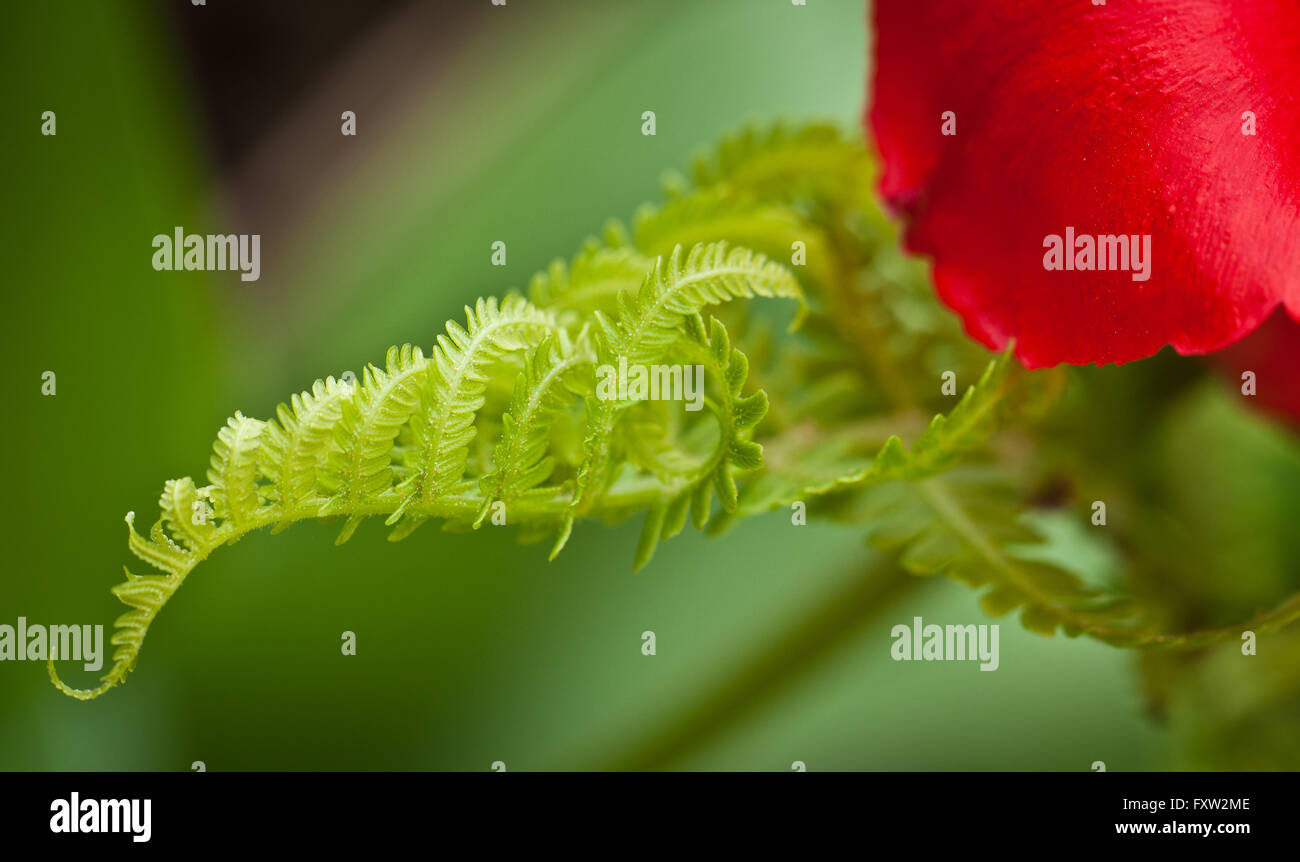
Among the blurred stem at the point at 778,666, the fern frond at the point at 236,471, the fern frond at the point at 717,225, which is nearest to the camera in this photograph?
the fern frond at the point at 236,471

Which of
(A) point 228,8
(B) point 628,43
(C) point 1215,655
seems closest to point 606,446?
(C) point 1215,655

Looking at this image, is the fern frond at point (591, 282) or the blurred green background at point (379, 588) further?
the blurred green background at point (379, 588)

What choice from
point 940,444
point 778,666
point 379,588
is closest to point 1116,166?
point 940,444

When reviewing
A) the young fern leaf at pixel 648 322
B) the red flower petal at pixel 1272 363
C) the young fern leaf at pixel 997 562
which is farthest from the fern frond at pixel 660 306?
the red flower petal at pixel 1272 363

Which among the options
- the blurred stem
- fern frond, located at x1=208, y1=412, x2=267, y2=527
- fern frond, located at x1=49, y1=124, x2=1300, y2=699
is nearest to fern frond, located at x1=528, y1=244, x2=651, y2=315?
fern frond, located at x1=49, y1=124, x2=1300, y2=699

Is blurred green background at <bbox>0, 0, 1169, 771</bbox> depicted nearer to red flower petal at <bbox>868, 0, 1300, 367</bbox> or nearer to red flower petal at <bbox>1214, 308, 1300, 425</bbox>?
red flower petal at <bbox>1214, 308, 1300, 425</bbox>

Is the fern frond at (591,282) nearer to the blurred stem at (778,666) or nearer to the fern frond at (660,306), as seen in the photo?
the fern frond at (660,306)
